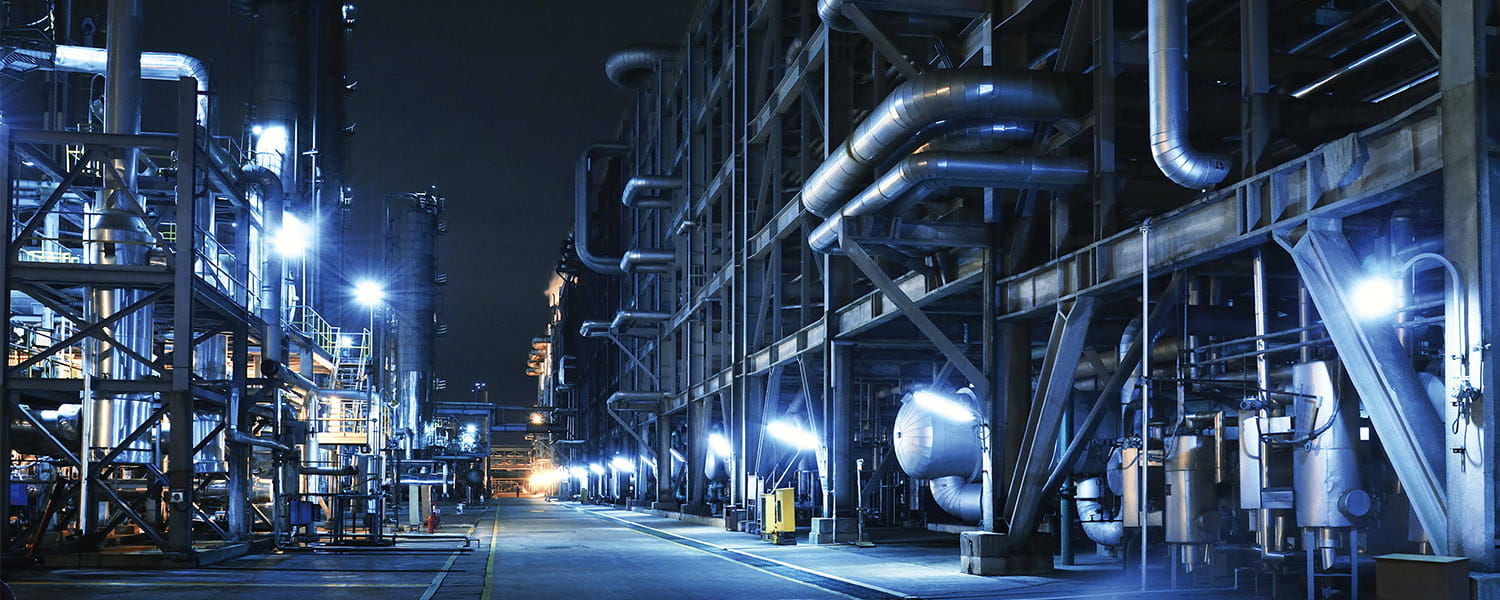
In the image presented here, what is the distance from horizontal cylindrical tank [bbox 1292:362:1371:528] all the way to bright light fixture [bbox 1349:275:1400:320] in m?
1.31

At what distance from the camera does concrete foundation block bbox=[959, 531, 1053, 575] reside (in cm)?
1864

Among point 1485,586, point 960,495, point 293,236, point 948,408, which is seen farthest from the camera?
point 293,236

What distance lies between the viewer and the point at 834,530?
27078 mm

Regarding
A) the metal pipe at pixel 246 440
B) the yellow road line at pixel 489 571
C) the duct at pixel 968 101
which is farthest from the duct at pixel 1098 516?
the metal pipe at pixel 246 440

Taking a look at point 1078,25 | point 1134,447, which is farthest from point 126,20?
point 1134,447

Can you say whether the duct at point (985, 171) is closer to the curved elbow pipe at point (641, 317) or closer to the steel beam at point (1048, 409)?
the steel beam at point (1048, 409)

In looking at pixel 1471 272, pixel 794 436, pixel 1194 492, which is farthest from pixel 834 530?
pixel 1471 272

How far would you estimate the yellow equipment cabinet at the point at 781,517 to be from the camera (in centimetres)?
2773

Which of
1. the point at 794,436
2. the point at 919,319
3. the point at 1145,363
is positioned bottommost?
the point at 794,436

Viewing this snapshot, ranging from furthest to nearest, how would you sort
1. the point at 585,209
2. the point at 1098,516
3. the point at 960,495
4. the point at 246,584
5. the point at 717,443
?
the point at 585,209 < the point at 717,443 < the point at 960,495 < the point at 1098,516 < the point at 246,584

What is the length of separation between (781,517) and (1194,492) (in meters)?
13.8

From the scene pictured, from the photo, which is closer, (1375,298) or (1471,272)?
(1471,272)

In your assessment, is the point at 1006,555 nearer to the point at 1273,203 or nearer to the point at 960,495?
the point at 960,495

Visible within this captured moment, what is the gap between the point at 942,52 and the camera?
21859 millimetres
